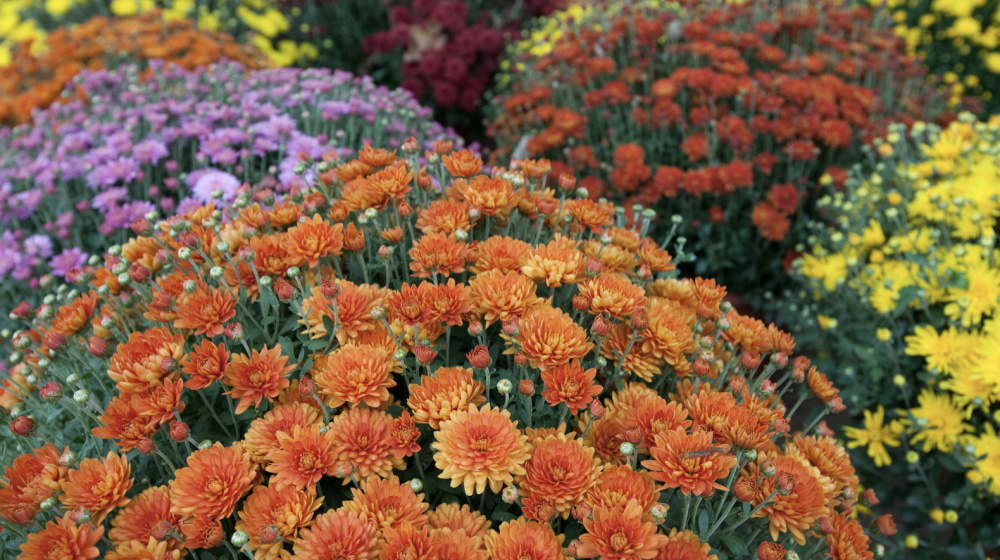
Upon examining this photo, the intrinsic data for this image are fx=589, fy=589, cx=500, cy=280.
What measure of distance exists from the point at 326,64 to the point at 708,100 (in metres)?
4.15

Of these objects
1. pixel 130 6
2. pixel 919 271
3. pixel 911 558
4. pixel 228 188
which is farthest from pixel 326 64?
pixel 911 558

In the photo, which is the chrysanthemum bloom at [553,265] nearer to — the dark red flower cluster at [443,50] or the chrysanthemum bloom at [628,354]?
the chrysanthemum bloom at [628,354]

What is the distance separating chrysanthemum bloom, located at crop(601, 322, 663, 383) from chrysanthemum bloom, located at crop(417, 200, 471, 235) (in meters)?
0.49

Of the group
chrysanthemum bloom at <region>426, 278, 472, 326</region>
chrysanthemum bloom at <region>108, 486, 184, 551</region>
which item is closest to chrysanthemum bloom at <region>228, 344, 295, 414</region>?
chrysanthemum bloom at <region>108, 486, 184, 551</region>

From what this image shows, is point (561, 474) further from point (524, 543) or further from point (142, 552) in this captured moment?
point (142, 552)

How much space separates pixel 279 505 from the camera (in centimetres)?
113

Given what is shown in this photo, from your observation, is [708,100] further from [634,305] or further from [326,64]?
[326,64]

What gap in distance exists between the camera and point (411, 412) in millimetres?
1417

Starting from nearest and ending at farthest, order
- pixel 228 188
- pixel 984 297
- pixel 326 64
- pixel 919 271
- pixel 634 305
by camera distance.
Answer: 1. pixel 634 305
2. pixel 984 297
3. pixel 919 271
4. pixel 228 188
5. pixel 326 64

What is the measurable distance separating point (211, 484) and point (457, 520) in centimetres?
48

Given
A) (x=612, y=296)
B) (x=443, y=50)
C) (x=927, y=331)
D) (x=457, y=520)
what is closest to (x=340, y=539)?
(x=457, y=520)

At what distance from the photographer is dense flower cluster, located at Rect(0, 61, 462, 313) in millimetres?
2711

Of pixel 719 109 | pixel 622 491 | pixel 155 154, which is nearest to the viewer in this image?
Result: pixel 622 491

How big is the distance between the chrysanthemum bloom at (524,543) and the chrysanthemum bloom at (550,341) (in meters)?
0.32
